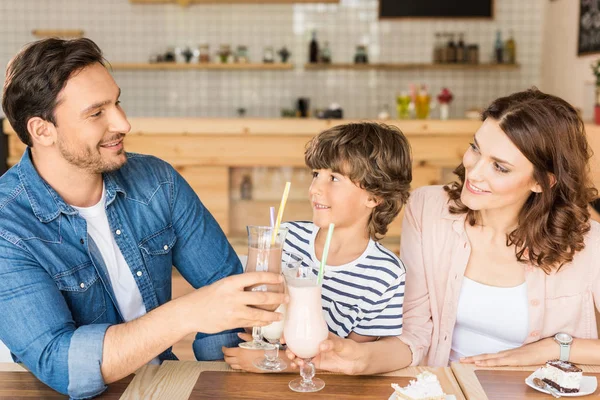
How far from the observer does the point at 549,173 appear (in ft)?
5.67

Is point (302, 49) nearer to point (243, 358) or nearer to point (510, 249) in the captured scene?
point (510, 249)

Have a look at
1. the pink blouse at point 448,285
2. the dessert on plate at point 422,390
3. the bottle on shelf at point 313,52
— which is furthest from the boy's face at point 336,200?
the bottle on shelf at point 313,52

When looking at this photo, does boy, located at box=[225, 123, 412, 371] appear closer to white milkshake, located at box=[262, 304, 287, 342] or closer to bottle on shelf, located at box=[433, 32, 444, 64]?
white milkshake, located at box=[262, 304, 287, 342]

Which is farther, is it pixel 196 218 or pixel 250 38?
pixel 250 38

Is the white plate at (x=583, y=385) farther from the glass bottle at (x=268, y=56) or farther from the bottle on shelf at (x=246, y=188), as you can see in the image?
the glass bottle at (x=268, y=56)

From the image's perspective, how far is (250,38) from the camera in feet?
19.7

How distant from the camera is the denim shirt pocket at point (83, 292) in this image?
4.93ft

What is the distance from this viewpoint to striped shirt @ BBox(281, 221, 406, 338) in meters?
1.61

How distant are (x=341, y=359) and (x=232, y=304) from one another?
0.97ft

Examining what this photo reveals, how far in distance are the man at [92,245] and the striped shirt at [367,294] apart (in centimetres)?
28

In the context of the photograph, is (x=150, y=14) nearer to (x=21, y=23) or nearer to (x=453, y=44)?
(x=21, y=23)

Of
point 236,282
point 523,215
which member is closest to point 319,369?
point 236,282

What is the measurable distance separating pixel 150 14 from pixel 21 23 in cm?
120

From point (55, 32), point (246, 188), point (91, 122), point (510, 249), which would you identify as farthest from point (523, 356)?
point (55, 32)
